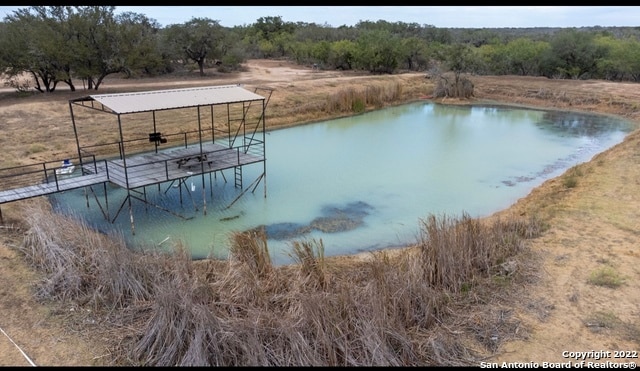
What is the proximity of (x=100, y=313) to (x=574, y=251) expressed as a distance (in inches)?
291

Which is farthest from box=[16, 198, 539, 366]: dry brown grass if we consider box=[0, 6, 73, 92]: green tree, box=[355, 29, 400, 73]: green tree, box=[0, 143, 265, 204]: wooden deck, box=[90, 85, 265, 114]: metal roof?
box=[355, 29, 400, 73]: green tree

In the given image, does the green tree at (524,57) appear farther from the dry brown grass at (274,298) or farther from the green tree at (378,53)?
the dry brown grass at (274,298)

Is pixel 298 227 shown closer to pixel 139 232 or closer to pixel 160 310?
pixel 139 232

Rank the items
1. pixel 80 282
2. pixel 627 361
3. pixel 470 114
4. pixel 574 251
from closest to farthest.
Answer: pixel 627 361 → pixel 80 282 → pixel 574 251 → pixel 470 114

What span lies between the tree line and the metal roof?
12448mm

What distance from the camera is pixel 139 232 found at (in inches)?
376

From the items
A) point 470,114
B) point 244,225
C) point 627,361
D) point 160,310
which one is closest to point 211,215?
point 244,225

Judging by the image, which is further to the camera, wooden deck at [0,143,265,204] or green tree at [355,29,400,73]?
green tree at [355,29,400,73]

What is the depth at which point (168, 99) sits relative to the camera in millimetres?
10000

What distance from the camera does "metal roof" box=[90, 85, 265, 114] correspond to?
9156 mm

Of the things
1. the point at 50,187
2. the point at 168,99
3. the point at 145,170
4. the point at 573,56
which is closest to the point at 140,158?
the point at 145,170

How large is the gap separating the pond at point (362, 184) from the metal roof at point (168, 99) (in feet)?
7.74

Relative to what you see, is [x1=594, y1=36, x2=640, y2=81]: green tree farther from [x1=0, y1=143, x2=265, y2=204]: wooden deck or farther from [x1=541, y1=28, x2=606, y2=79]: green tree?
[x1=0, y1=143, x2=265, y2=204]: wooden deck

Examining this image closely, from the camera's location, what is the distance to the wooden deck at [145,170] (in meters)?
9.27
